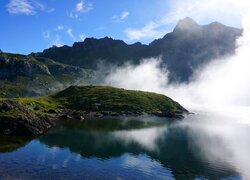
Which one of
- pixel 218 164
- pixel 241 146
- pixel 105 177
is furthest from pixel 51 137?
pixel 241 146

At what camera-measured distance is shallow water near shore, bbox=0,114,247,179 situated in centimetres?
8788

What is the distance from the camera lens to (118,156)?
11194 centimetres

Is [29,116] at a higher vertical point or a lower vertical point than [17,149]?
higher

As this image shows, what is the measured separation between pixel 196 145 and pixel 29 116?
7865 cm

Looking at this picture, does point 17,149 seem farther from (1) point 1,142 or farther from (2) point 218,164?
(2) point 218,164

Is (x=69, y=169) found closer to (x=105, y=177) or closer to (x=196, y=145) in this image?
(x=105, y=177)

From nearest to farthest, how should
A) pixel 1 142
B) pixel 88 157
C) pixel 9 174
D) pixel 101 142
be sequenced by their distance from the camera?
pixel 9 174 → pixel 88 157 → pixel 1 142 → pixel 101 142

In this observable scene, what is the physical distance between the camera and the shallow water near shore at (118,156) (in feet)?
288

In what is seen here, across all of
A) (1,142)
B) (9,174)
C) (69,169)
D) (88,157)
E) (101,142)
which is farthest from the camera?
(101,142)

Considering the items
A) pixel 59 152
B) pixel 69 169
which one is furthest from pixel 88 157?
pixel 69 169

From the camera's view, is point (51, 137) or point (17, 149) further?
point (51, 137)

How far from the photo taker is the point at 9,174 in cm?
7919

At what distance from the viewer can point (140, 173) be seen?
9025cm

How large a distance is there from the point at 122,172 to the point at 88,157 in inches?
794
